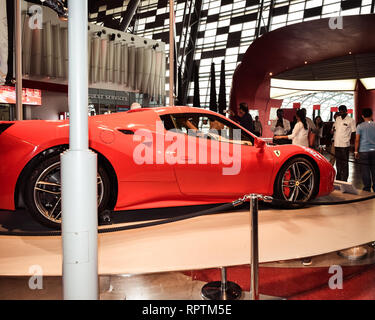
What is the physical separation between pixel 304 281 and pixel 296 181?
179 centimetres

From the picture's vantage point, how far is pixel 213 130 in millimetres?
3814

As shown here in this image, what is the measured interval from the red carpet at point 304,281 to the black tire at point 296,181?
139 centimetres

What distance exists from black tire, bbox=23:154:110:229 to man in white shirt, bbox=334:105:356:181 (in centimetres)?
492

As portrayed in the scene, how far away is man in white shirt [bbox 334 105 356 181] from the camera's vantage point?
6.31 metres

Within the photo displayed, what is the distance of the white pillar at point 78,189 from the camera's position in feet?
5.71

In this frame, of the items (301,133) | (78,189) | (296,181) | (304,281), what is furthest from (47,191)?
(301,133)

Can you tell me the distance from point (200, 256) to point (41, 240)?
1.45 m
